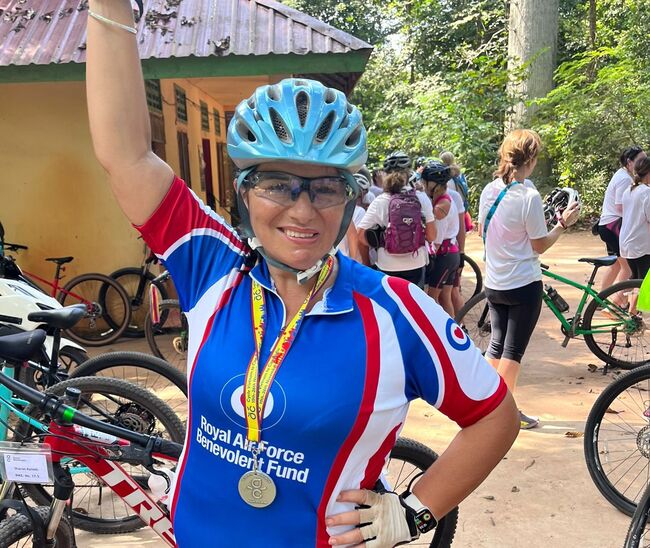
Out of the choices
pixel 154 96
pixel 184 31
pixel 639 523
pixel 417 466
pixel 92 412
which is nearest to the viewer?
pixel 639 523

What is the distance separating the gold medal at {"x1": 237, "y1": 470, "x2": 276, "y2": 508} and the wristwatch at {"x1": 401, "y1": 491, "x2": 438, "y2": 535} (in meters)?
0.31

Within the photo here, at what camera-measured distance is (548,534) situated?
A: 3344 millimetres

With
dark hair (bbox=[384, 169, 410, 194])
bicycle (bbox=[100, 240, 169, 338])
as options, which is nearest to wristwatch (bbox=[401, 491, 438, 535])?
dark hair (bbox=[384, 169, 410, 194])

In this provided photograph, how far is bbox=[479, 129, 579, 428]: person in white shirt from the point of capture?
4.29m

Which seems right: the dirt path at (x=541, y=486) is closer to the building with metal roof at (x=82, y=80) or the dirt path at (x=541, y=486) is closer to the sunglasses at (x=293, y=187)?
the sunglasses at (x=293, y=187)

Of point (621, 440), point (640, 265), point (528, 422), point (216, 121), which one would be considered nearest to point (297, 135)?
point (621, 440)

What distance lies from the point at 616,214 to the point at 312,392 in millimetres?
7303

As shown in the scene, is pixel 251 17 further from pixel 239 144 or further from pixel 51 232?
pixel 239 144

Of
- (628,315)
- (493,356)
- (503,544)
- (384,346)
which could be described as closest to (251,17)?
(493,356)

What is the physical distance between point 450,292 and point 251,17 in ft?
11.9

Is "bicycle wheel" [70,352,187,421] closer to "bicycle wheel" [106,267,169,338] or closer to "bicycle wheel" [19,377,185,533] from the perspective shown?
"bicycle wheel" [19,377,185,533]

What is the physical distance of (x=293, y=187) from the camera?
4.46 feet

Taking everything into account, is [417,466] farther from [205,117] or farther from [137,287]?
[205,117]

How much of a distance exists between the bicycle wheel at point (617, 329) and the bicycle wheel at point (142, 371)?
4.04m
